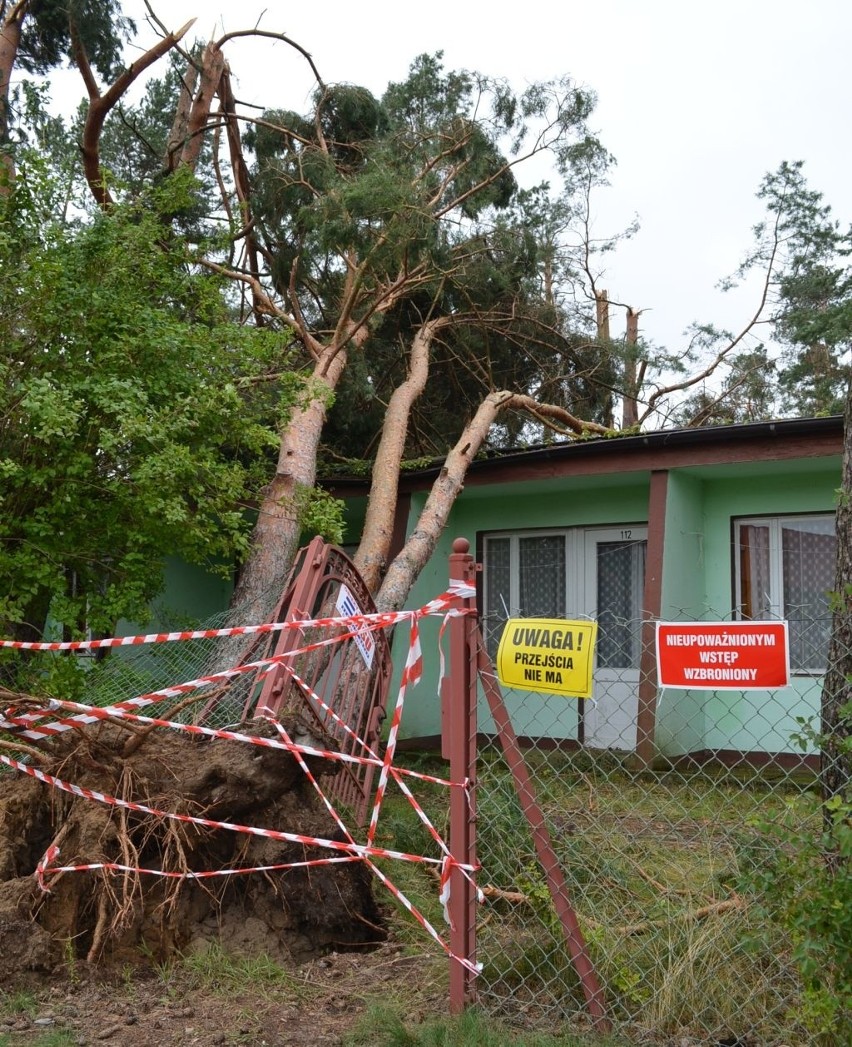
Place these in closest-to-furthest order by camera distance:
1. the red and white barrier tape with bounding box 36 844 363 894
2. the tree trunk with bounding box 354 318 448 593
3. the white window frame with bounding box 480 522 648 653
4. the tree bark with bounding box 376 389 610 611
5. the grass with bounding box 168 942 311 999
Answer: the grass with bounding box 168 942 311 999, the red and white barrier tape with bounding box 36 844 363 894, the tree bark with bounding box 376 389 610 611, the tree trunk with bounding box 354 318 448 593, the white window frame with bounding box 480 522 648 653

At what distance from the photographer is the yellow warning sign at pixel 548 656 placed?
3506mm

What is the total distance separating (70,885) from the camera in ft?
Answer: 14.2

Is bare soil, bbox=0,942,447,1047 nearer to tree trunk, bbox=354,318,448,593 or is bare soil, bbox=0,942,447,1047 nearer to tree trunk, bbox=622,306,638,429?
tree trunk, bbox=354,318,448,593

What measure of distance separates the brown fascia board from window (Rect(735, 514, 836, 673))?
1.27 metres

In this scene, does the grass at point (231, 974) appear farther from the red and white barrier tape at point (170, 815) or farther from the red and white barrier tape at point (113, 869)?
the red and white barrier tape at point (170, 815)

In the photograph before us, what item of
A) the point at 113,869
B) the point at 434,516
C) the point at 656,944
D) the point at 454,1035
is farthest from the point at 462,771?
the point at 434,516

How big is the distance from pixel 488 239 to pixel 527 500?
12.7ft

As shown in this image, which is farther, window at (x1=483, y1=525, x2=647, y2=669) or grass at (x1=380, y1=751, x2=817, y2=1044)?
window at (x1=483, y1=525, x2=647, y2=669)

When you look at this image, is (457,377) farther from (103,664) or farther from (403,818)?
(403,818)

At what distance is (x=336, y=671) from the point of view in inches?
251

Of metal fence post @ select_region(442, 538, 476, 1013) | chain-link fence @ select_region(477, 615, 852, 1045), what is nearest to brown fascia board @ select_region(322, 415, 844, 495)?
chain-link fence @ select_region(477, 615, 852, 1045)

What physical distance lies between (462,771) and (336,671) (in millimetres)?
2718

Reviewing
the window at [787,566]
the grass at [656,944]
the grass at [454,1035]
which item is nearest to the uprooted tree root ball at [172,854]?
the grass at [656,944]

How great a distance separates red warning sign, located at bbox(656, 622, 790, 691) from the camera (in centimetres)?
305
